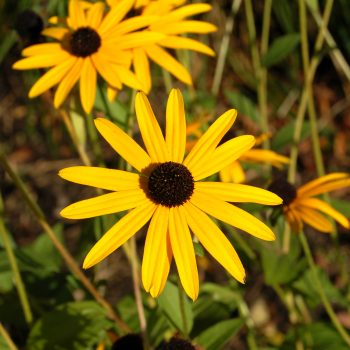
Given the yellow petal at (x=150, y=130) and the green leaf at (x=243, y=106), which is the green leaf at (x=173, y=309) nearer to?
the yellow petal at (x=150, y=130)

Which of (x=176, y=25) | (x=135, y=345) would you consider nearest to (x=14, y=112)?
(x=176, y=25)

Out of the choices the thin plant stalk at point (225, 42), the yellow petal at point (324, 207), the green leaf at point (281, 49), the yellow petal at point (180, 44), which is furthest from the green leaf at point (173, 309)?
the thin plant stalk at point (225, 42)

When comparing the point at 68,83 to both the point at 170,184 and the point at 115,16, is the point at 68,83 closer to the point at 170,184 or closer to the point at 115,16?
the point at 115,16

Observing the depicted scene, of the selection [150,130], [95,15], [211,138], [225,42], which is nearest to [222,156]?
[211,138]

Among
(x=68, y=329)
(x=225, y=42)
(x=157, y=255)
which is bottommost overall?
(x=68, y=329)

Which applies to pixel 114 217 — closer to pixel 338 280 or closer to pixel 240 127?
pixel 338 280

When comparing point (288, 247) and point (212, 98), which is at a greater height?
point (212, 98)

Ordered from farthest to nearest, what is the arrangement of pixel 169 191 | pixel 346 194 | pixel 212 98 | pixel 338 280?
pixel 346 194
pixel 338 280
pixel 212 98
pixel 169 191
